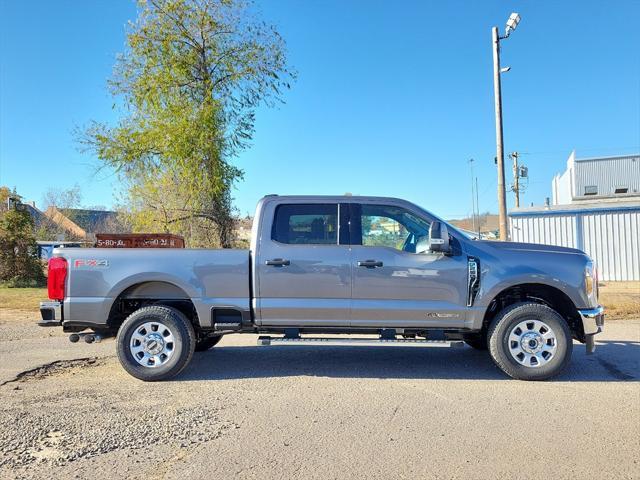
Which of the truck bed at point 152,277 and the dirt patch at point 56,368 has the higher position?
the truck bed at point 152,277

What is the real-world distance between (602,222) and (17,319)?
17.8 metres

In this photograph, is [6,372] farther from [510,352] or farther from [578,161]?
[578,161]

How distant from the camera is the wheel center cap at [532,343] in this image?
5.78m

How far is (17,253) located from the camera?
19641 millimetres

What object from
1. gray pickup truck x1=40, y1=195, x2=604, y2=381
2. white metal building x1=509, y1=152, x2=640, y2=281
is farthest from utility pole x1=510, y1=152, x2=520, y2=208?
gray pickup truck x1=40, y1=195, x2=604, y2=381

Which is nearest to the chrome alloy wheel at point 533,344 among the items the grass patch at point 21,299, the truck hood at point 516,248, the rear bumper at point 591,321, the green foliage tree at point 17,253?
the rear bumper at point 591,321

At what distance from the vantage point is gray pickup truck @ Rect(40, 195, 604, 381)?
5.83 metres

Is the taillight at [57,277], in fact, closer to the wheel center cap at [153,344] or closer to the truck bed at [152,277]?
the truck bed at [152,277]

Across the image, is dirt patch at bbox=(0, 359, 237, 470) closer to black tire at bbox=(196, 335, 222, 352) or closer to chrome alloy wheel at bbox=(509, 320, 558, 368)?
black tire at bbox=(196, 335, 222, 352)

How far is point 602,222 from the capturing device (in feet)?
58.9

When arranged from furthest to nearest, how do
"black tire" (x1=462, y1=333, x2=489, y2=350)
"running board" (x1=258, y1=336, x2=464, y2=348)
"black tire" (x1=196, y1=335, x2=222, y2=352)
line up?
"black tire" (x1=196, y1=335, x2=222, y2=352)
"black tire" (x1=462, y1=333, x2=489, y2=350)
"running board" (x1=258, y1=336, x2=464, y2=348)

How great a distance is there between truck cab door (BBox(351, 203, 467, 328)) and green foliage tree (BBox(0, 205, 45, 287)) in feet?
57.2

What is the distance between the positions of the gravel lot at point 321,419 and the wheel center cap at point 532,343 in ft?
1.24

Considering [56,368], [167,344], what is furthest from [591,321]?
[56,368]
